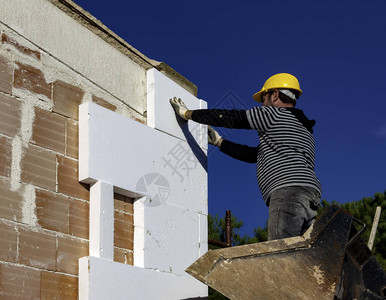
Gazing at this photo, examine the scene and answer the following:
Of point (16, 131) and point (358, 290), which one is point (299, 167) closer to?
point (358, 290)

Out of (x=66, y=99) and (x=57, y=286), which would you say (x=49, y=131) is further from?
(x=57, y=286)

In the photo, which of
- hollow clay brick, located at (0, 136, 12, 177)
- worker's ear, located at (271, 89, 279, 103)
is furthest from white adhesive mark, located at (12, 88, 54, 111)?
worker's ear, located at (271, 89, 279, 103)

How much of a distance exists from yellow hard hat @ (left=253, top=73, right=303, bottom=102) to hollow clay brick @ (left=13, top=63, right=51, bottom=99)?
1.98m

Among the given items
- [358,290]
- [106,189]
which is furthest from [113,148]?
[358,290]

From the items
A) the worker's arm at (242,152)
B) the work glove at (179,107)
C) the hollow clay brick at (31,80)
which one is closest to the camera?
the hollow clay brick at (31,80)

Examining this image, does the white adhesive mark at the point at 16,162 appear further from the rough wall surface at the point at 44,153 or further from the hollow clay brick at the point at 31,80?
the hollow clay brick at the point at 31,80

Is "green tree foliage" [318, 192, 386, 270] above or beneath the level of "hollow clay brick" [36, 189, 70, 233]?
above

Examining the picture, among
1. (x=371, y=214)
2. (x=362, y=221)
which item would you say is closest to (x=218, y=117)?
(x=362, y=221)

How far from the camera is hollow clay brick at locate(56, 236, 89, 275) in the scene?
4.20m

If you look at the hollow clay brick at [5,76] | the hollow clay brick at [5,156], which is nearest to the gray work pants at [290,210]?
the hollow clay brick at [5,156]

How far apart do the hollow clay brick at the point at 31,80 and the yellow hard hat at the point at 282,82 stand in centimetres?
198

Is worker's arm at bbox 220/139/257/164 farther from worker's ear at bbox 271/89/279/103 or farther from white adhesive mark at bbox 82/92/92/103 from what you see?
white adhesive mark at bbox 82/92/92/103

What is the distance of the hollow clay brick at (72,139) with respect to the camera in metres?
4.52

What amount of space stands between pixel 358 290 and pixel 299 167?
103 cm
